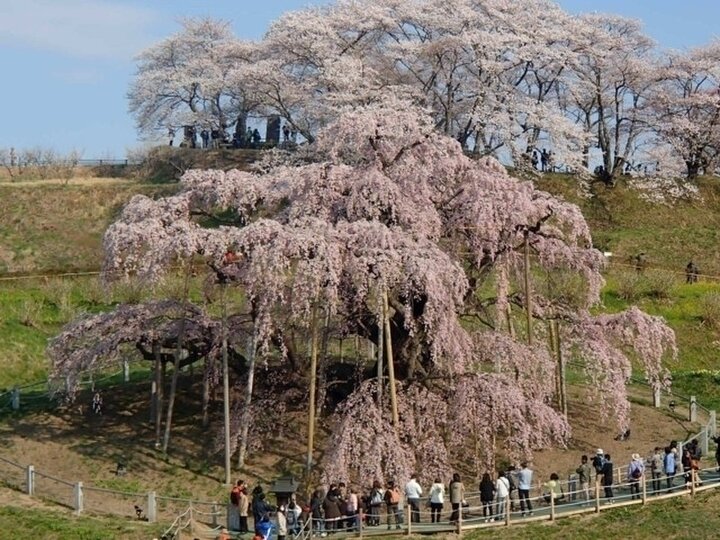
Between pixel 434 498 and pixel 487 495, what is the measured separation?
4.21 feet

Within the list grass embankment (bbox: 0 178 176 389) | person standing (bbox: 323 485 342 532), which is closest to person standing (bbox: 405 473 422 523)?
person standing (bbox: 323 485 342 532)

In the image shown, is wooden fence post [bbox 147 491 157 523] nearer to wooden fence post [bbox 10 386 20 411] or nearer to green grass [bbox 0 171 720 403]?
wooden fence post [bbox 10 386 20 411]

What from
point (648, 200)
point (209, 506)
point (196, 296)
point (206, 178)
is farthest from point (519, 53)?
point (209, 506)

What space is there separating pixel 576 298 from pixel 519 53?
25450 millimetres

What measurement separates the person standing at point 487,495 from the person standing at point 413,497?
1.42 meters

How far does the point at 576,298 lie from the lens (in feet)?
132

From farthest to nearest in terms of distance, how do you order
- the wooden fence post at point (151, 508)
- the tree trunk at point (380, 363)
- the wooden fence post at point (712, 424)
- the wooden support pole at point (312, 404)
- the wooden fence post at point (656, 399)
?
the wooden fence post at point (656, 399) → the wooden fence post at point (712, 424) → the tree trunk at point (380, 363) → the wooden support pole at point (312, 404) → the wooden fence post at point (151, 508)

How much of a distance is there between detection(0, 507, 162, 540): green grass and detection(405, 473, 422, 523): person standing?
551 cm

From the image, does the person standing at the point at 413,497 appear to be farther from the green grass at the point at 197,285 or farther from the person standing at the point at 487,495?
the green grass at the point at 197,285

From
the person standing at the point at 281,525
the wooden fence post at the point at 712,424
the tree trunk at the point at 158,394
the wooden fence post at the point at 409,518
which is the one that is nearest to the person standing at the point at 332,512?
the person standing at the point at 281,525

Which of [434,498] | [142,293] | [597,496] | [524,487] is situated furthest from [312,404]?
[142,293]

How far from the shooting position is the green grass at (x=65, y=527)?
27812 mm

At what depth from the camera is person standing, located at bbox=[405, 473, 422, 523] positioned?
92.5 ft

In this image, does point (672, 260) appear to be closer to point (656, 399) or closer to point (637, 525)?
point (656, 399)
